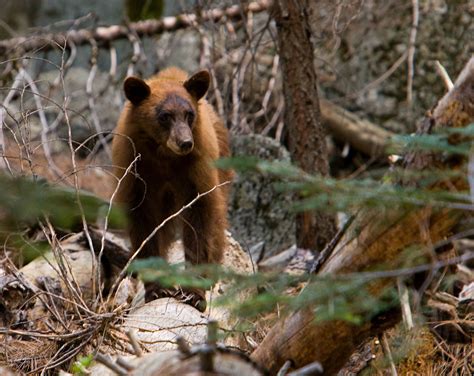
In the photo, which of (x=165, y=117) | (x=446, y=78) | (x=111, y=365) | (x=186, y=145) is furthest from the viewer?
(x=165, y=117)

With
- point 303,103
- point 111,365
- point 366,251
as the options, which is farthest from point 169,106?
point 111,365

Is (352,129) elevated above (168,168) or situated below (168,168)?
below

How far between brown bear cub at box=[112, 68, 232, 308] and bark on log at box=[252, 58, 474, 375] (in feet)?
7.47

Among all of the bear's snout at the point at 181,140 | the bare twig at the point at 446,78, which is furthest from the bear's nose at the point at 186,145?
the bare twig at the point at 446,78

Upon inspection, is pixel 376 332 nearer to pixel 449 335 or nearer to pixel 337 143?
pixel 449 335

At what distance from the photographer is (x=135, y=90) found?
21.5ft

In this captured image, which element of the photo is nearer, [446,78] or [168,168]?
[446,78]

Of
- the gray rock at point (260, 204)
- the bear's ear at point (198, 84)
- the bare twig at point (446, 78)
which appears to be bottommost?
the gray rock at point (260, 204)

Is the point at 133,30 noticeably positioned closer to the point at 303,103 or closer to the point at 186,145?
the point at 303,103

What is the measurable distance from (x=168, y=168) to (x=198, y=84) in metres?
0.74

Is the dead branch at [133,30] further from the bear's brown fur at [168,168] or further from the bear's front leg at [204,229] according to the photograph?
the bear's front leg at [204,229]

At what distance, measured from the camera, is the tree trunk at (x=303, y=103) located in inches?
301

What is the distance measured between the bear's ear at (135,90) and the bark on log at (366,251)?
9.55 ft

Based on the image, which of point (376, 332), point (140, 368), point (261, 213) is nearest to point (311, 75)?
point (261, 213)
